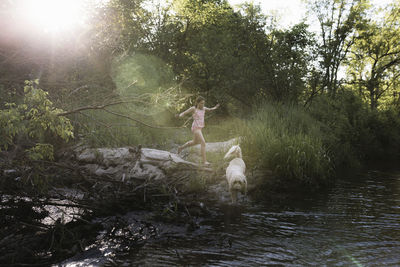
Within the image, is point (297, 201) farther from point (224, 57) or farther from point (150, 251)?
point (224, 57)

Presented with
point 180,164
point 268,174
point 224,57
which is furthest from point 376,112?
point 180,164

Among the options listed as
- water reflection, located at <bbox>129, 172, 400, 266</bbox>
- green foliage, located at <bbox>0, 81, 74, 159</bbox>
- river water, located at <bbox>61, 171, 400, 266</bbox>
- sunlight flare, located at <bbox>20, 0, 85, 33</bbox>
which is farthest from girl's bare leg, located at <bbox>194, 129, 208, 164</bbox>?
green foliage, located at <bbox>0, 81, 74, 159</bbox>

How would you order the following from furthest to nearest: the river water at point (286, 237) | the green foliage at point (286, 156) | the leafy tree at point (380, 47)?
the leafy tree at point (380, 47), the green foliage at point (286, 156), the river water at point (286, 237)

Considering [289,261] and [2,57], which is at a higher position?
[2,57]

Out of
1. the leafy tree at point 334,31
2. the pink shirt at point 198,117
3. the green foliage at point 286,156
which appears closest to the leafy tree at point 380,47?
the leafy tree at point 334,31

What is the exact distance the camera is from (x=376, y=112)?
1858cm

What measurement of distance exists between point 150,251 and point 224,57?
15106 millimetres

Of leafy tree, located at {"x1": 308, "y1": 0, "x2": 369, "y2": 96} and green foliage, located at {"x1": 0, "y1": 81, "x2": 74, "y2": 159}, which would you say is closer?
green foliage, located at {"x1": 0, "y1": 81, "x2": 74, "y2": 159}

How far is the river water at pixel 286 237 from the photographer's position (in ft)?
14.5

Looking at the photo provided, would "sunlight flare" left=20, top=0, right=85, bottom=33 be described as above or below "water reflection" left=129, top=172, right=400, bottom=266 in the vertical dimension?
above

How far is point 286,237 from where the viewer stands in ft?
17.4

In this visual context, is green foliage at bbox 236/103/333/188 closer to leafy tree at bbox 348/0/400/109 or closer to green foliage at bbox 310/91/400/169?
green foliage at bbox 310/91/400/169

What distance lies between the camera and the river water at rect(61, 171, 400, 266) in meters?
4.42

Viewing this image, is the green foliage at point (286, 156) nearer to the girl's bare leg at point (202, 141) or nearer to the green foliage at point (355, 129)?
the girl's bare leg at point (202, 141)
